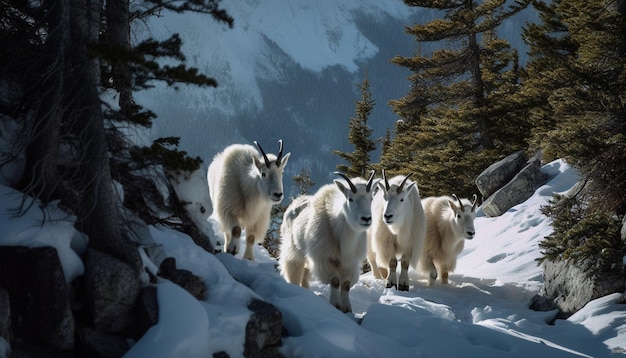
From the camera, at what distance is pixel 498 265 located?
12703 mm

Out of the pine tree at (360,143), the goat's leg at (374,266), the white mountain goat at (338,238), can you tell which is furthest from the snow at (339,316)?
the pine tree at (360,143)

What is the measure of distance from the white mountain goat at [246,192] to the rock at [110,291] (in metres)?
4.38

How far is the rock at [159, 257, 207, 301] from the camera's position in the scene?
5.14 m

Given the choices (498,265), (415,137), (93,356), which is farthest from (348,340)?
(415,137)

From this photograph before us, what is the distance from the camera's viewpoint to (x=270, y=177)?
889 centimetres

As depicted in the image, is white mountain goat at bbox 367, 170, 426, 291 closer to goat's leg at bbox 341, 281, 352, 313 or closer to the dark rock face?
goat's leg at bbox 341, 281, 352, 313

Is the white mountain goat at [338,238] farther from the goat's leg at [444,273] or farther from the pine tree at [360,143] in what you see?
the pine tree at [360,143]

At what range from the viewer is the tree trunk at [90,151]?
14.9 ft

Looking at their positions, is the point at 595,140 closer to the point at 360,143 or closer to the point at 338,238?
the point at 338,238

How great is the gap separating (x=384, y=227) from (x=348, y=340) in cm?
545

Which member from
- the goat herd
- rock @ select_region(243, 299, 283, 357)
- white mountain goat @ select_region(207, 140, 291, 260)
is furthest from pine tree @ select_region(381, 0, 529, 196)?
rock @ select_region(243, 299, 283, 357)

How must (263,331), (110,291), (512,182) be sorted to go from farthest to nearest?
1. (512,182)
2. (263,331)
3. (110,291)

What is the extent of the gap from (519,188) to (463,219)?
5.69 meters

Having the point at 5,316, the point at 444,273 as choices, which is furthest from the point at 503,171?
the point at 5,316
